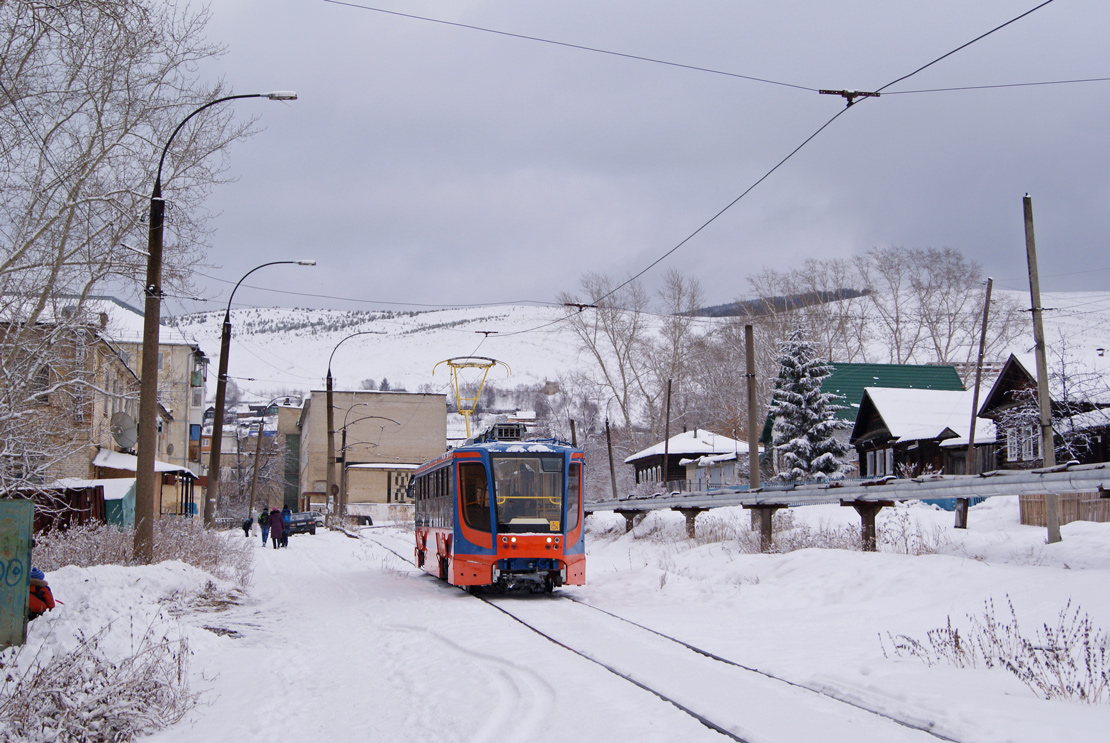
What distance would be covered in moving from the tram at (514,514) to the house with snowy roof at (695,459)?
42.5 metres

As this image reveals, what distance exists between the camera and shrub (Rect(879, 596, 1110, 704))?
7.70 metres

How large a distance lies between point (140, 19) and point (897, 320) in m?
56.9

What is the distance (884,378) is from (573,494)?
45265 millimetres

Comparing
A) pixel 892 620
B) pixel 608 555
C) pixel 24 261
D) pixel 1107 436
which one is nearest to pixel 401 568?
pixel 608 555

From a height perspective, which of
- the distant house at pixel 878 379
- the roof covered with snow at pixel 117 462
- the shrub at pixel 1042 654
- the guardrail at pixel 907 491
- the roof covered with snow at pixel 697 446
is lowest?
the shrub at pixel 1042 654

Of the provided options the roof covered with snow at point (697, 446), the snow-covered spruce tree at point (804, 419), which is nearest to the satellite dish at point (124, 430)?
the snow-covered spruce tree at point (804, 419)

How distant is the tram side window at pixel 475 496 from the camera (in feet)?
57.9

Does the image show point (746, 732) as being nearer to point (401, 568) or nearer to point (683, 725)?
point (683, 725)

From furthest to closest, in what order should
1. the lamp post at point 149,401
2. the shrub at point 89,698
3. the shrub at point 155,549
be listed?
the shrub at point 155,549 → the lamp post at point 149,401 → the shrub at point 89,698

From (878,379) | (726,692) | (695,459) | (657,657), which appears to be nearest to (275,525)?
(657,657)

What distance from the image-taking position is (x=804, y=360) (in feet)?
148

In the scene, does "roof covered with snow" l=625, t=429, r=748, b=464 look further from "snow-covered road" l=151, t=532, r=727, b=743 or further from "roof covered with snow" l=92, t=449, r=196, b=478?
"snow-covered road" l=151, t=532, r=727, b=743

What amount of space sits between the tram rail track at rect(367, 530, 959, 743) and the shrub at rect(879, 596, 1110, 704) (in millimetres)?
1485

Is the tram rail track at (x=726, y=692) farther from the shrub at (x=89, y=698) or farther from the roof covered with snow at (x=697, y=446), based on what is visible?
the roof covered with snow at (x=697, y=446)
